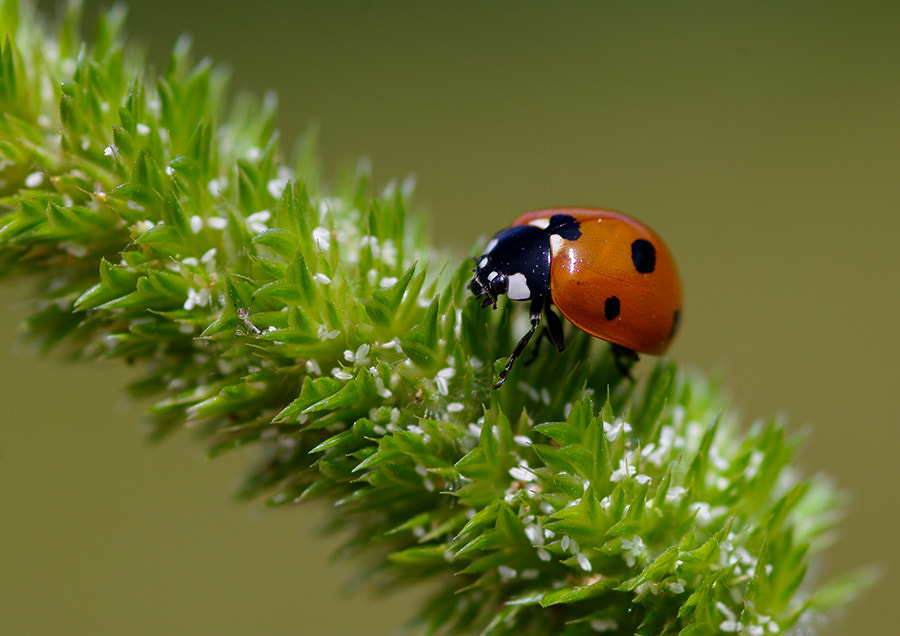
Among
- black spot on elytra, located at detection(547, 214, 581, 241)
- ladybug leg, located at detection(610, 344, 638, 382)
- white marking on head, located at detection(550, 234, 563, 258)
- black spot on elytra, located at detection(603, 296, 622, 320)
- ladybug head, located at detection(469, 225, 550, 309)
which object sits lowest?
ladybug leg, located at detection(610, 344, 638, 382)

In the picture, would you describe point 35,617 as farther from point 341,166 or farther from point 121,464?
point 341,166

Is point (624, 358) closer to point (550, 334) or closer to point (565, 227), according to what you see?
point (550, 334)

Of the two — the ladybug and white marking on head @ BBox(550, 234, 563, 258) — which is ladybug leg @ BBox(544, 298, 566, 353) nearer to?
the ladybug

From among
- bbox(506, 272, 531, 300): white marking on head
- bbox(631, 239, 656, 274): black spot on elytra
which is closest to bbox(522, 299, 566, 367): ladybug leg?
bbox(506, 272, 531, 300): white marking on head

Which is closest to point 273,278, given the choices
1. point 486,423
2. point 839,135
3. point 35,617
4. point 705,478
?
point 486,423

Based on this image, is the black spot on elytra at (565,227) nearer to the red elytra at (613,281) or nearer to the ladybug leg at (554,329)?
the red elytra at (613,281)

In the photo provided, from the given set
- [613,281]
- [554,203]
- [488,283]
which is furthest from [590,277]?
[554,203]

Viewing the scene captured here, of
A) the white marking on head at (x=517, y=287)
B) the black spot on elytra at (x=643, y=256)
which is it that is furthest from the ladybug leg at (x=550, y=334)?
the black spot on elytra at (x=643, y=256)
